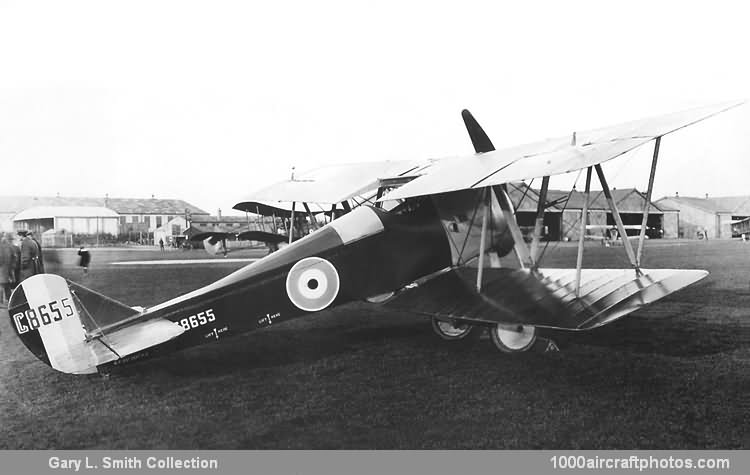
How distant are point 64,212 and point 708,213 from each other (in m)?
8.13

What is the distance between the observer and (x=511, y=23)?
4.79 metres

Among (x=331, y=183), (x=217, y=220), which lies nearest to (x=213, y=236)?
(x=217, y=220)

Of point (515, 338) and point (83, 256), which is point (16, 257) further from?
point (515, 338)

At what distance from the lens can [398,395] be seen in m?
3.80

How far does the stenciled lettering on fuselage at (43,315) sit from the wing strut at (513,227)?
3.76 m

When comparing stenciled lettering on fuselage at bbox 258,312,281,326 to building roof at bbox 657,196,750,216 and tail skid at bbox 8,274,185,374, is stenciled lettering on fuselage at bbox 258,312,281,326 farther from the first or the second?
building roof at bbox 657,196,750,216

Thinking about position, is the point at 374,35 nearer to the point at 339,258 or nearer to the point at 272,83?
the point at 272,83

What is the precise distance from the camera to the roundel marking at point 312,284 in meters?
4.43

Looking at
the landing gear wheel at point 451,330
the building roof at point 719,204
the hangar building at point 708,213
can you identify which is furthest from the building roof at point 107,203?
the hangar building at point 708,213

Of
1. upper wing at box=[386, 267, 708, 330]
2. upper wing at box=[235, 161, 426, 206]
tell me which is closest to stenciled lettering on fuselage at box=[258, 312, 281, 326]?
upper wing at box=[386, 267, 708, 330]

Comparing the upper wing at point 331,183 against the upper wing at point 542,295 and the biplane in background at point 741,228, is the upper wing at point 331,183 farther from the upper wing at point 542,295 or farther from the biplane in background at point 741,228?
the biplane in background at point 741,228

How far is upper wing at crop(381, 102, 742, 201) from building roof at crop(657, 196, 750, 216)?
202 cm

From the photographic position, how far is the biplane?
3715mm
